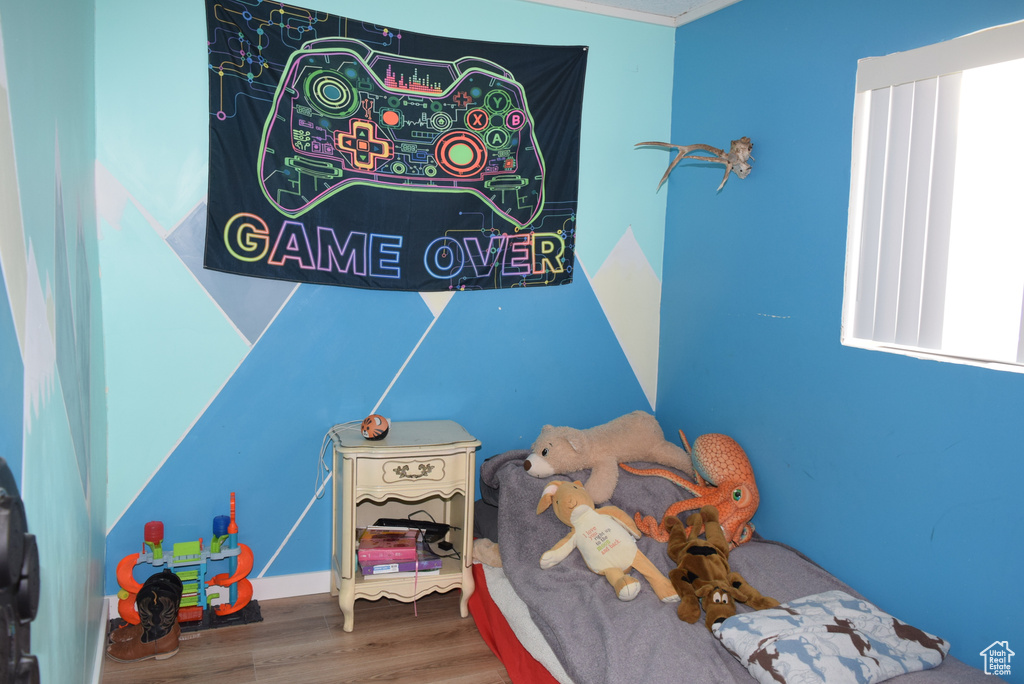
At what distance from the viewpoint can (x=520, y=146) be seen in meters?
3.01

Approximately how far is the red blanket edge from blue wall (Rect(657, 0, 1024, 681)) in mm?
1069

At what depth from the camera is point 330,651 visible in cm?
250

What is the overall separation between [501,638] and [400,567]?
0.48m

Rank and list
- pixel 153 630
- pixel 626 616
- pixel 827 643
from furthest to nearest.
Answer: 1. pixel 153 630
2. pixel 626 616
3. pixel 827 643

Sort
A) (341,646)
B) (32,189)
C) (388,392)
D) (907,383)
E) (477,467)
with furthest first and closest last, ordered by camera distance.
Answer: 1. (477,467)
2. (388,392)
3. (341,646)
4. (907,383)
5. (32,189)

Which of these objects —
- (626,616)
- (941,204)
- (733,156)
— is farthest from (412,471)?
(941,204)

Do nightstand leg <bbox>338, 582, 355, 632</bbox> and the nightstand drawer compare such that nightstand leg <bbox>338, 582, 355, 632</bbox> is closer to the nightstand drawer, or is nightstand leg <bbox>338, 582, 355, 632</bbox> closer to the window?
the nightstand drawer

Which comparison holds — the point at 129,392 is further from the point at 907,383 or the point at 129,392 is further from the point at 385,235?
the point at 907,383

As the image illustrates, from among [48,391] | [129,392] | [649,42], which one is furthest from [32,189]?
[649,42]

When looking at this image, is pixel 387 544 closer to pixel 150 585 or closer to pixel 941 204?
pixel 150 585

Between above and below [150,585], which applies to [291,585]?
below

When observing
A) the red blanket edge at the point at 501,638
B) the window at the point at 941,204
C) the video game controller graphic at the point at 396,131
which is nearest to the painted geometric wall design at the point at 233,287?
the video game controller graphic at the point at 396,131

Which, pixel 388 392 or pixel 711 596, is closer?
→ pixel 711 596

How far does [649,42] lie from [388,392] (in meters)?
1.96
